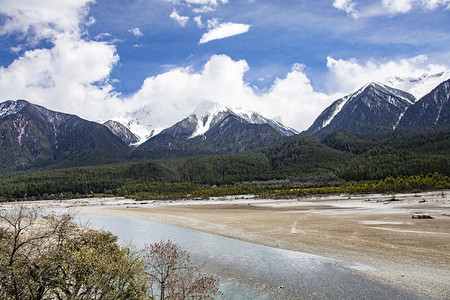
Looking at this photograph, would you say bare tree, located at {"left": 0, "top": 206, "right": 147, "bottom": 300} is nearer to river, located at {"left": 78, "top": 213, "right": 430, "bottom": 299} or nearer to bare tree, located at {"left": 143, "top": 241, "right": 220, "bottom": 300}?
bare tree, located at {"left": 143, "top": 241, "right": 220, "bottom": 300}

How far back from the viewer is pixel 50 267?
12.2m

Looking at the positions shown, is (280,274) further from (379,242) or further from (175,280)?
(379,242)

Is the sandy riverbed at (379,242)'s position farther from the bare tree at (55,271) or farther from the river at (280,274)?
the bare tree at (55,271)

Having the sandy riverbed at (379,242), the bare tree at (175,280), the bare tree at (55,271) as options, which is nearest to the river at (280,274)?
the sandy riverbed at (379,242)

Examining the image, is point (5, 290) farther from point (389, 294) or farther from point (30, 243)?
point (389, 294)

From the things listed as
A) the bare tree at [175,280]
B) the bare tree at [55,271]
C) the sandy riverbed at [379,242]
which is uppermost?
the bare tree at [55,271]

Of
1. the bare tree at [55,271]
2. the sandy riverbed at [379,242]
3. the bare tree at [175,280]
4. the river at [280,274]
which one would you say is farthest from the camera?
the sandy riverbed at [379,242]

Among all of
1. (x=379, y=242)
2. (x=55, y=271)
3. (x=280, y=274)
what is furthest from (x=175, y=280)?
(x=379, y=242)

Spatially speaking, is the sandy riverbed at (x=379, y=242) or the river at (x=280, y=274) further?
the sandy riverbed at (x=379, y=242)

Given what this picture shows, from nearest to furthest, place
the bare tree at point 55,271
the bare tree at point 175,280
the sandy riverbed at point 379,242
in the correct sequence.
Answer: the bare tree at point 55,271, the bare tree at point 175,280, the sandy riverbed at point 379,242

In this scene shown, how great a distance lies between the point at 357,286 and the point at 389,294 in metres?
2.12

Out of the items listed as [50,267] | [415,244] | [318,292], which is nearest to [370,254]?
[415,244]

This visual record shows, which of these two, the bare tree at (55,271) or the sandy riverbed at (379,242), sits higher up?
the bare tree at (55,271)

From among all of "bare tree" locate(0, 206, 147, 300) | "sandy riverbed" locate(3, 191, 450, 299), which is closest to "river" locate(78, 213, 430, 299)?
"sandy riverbed" locate(3, 191, 450, 299)
